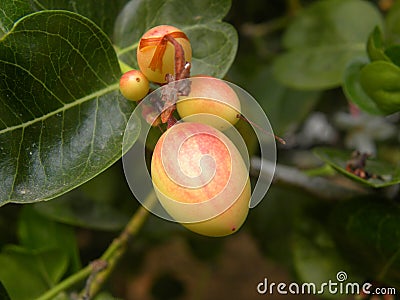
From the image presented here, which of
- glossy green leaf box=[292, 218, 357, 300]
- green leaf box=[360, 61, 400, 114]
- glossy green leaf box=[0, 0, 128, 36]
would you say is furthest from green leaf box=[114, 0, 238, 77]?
glossy green leaf box=[292, 218, 357, 300]

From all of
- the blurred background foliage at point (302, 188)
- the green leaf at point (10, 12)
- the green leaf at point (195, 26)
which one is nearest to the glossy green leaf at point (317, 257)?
the blurred background foliage at point (302, 188)

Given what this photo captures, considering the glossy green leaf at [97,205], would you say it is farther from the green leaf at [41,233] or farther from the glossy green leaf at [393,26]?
the glossy green leaf at [393,26]

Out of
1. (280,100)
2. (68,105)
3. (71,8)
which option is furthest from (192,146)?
(280,100)

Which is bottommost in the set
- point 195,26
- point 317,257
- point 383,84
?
point 317,257

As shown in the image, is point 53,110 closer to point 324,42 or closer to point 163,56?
point 163,56

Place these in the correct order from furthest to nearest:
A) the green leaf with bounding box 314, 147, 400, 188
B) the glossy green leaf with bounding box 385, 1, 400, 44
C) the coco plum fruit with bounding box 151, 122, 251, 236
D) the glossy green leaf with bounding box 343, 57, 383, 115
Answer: the glossy green leaf with bounding box 385, 1, 400, 44 → the glossy green leaf with bounding box 343, 57, 383, 115 → the green leaf with bounding box 314, 147, 400, 188 → the coco plum fruit with bounding box 151, 122, 251, 236

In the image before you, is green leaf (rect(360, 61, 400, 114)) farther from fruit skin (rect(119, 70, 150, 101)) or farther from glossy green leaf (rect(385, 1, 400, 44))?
fruit skin (rect(119, 70, 150, 101))

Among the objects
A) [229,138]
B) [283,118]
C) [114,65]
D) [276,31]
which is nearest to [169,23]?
[114,65]

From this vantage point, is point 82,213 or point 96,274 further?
point 82,213
